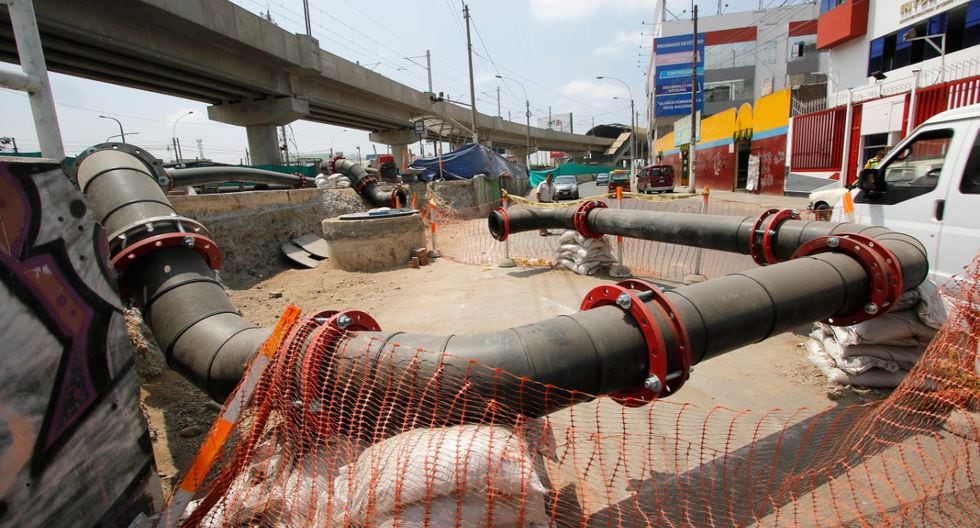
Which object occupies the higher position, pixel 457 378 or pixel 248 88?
pixel 248 88

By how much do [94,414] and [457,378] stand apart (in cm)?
144

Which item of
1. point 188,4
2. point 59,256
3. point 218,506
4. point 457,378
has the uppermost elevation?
point 188,4

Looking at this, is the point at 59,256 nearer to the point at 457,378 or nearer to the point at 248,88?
the point at 457,378

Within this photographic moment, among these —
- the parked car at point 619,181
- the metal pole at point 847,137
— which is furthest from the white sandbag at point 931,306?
the parked car at point 619,181

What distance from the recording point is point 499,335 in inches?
93.4

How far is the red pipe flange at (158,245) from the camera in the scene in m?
2.97

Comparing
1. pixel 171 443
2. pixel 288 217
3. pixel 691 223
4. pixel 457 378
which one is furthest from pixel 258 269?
pixel 457 378

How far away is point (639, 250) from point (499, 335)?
24.0 ft

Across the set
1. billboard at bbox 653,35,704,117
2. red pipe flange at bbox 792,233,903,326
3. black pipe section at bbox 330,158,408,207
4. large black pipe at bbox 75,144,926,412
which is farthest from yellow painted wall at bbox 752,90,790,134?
billboard at bbox 653,35,704,117

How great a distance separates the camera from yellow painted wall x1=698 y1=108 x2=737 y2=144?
26.2m

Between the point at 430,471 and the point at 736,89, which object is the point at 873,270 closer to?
the point at 430,471

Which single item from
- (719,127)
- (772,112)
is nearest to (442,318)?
(772,112)

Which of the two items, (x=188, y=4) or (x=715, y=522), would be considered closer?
(x=715, y=522)

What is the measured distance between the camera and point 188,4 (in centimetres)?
1370
